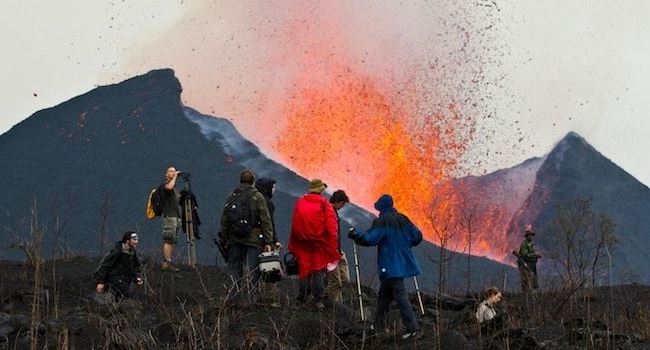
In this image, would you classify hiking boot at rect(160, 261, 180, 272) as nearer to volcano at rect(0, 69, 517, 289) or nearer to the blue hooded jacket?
the blue hooded jacket

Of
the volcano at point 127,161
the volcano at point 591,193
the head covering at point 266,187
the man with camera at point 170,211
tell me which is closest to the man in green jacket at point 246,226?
the head covering at point 266,187

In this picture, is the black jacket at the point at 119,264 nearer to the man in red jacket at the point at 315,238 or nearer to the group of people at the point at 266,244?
the group of people at the point at 266,244

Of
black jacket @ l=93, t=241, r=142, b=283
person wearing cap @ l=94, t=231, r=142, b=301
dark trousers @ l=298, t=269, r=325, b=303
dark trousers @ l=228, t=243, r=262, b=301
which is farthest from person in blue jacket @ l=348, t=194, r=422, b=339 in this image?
black jacket @ l=93, t=241, r=142, b=283

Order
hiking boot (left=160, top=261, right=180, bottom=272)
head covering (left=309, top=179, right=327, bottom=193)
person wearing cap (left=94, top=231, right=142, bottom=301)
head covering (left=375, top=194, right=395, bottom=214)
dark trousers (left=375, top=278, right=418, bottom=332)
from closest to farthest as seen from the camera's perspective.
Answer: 1. dark trousers (left=375, top=278, right=418, bottom=332)
2. head covering (left=375, top=194, right=395, bottom=214)
3. head covering (left=309, top=179, right=327, bottom=193)
4. person wearing cap (left=94, top=231, right=142, bottom=301)
5. hiking boot (left=160, top=261, right=180, bottom=272)

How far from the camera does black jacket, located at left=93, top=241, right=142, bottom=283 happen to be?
11188mm

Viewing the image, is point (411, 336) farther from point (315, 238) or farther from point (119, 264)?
point (119, 264)

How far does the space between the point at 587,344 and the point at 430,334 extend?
1.41 meters

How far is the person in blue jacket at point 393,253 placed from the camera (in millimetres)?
8914

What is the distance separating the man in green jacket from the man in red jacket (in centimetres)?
32

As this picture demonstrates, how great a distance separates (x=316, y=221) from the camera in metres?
10.7

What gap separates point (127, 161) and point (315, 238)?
61947 millimetres

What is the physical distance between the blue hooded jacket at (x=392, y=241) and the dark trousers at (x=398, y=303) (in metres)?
0.10

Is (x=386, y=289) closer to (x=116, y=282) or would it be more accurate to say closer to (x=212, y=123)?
(x=116, y=282)

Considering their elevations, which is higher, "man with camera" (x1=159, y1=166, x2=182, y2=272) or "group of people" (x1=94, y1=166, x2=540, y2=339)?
"man with camera" (x1=159, y1=166, x2=182, y2=272)
